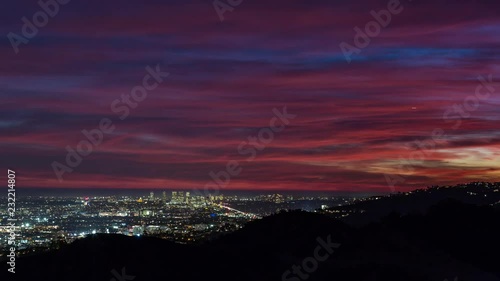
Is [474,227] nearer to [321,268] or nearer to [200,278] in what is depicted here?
Result: [321,268]

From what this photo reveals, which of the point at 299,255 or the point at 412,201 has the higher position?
the point at 412,201

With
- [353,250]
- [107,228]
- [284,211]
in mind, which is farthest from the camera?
[107,228]

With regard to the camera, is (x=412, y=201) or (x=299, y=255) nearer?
(x=299, y=255)

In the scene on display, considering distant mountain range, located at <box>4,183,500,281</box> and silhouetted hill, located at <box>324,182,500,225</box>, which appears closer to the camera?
distant mountain range, located at <box>4,183,500,281</box>

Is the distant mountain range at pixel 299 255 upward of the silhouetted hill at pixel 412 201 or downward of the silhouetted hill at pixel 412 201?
downward

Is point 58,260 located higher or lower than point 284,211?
lower

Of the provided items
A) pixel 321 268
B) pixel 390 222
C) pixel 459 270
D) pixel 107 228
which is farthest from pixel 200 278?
pixel 107 228

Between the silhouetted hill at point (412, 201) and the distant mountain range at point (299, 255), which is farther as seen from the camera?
the silhouetted hill at point (412, 201)

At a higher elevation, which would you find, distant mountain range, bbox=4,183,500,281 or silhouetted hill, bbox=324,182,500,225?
silhouetted hill, bbox=324,182,500,225
